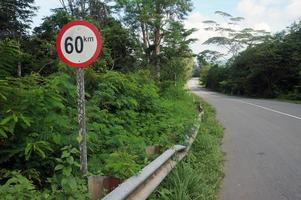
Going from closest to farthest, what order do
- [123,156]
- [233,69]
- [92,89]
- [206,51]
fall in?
[123,156], [92,89], [233,69], [206,51]

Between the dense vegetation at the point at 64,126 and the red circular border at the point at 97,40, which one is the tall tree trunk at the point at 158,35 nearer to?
the dense vegetation at the point at 64,126

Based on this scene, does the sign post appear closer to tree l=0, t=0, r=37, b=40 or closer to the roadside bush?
the roadside bush

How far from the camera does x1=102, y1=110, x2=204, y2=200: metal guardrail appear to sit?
3800mm

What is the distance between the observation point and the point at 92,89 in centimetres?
923

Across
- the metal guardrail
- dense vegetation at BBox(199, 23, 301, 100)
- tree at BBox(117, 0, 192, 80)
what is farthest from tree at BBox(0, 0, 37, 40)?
the metal guardrail

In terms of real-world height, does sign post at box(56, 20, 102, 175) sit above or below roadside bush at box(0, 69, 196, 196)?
above

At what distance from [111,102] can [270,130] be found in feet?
22.7

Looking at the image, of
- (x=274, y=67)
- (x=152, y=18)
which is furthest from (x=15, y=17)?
(x=274, y=67)

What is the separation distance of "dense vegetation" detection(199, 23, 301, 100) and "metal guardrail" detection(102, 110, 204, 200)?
1236 inches

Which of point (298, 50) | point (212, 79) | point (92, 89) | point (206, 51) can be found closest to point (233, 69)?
point (206, 51)

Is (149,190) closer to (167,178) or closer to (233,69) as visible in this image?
(167,178)

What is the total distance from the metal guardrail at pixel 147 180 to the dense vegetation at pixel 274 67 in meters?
31.4

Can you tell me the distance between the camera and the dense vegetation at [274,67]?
43594 mm

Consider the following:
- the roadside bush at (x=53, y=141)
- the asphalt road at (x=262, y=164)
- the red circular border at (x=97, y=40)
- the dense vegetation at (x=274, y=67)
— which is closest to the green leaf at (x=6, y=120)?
the roadside bush at (x=53, y=141)
